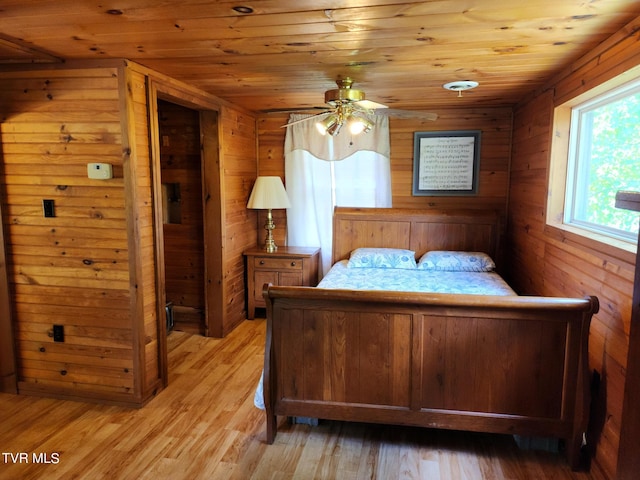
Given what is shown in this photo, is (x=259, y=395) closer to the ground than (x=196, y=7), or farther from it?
closer to the ground

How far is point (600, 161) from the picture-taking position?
2.50m

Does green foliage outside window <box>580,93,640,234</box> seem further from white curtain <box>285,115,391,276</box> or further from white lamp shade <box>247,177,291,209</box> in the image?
white lamp shade <box>247,177,291,209</box>

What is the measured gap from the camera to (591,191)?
2.61 metres

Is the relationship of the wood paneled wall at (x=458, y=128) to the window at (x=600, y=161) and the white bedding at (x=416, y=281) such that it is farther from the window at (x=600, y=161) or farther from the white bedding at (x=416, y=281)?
the window at (x=600, y=161)

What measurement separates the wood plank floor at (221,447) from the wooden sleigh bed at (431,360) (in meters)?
0.17

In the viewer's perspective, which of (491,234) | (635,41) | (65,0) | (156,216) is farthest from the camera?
(491,234)

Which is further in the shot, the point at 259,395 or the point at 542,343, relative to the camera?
the point at 259,395

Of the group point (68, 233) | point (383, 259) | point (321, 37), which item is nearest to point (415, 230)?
point (383, 259)

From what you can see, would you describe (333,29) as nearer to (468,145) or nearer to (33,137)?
(33,137)

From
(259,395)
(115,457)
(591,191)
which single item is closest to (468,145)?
(591,191)

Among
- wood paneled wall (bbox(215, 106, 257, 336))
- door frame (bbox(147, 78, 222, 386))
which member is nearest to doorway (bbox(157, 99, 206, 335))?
door frame (bbox(147, 78, 222, 386))

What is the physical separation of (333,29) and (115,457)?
7.62ft

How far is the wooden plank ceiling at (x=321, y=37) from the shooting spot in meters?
1.68

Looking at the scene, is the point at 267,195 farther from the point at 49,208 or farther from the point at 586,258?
the point at 586,258
